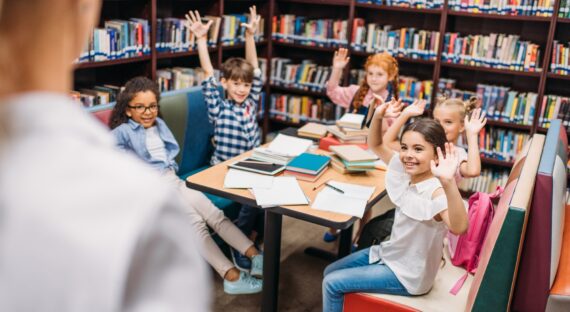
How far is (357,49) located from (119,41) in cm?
219

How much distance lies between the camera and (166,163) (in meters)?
3.02

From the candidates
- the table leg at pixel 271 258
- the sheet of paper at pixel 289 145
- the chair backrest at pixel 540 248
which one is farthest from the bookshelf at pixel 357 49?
the chair backrest at pixel 540 248

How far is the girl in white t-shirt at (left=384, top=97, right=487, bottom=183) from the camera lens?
8.20ft

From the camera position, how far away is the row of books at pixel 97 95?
3725 millimetres

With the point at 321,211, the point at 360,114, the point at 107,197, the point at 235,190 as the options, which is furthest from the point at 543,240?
the point at 107,197

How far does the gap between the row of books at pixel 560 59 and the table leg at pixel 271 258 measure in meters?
2.98

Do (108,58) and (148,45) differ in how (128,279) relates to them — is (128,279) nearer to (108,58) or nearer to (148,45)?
(108,58)

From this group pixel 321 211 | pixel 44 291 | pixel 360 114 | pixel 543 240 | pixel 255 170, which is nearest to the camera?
pixel 44 291

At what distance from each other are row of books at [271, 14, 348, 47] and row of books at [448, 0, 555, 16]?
1026 millimetres

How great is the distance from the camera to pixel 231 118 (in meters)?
Answer: 3.36

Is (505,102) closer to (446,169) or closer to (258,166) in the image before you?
(258,166)

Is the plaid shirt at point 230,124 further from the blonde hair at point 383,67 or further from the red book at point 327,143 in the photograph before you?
the blonde hair at point 383,67

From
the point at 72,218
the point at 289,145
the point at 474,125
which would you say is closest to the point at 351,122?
the point at 289,145

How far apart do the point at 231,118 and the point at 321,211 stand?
50.4 inches
